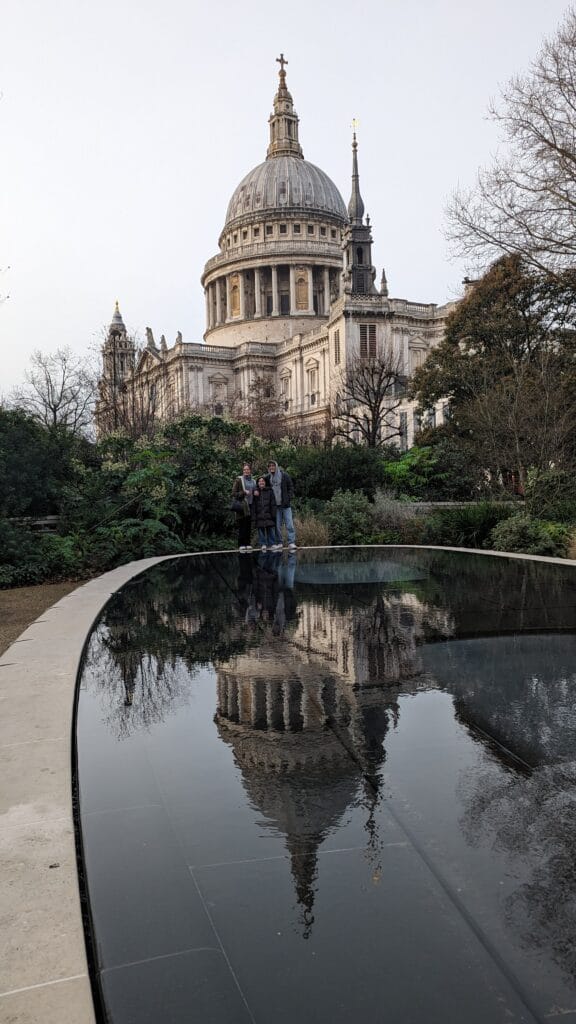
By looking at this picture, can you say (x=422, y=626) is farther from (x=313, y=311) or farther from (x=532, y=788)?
(x=313, y=311)

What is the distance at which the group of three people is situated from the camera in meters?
14.5

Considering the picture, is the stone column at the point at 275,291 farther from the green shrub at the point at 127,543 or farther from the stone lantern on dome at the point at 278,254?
the green shrub at the point at 127,543

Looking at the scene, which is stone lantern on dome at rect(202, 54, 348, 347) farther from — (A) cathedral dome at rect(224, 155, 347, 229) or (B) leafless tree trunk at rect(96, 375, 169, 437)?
(B) leafless tree trunk at rect(96, 375, 169, 437)

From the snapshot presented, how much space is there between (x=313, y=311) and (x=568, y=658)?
299 ft

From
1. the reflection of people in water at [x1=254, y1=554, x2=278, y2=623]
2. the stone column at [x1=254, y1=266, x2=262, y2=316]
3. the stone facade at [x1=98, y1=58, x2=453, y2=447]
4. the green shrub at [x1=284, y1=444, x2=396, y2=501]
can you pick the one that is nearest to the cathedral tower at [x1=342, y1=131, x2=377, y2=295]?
the stone facade at [x1=98, y1=58, x2=453, y2=447]

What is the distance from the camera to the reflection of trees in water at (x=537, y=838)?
2.13 m

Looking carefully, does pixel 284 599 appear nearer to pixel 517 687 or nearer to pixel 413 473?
pixel 517 687

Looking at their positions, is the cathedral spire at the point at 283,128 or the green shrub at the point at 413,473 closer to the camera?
the green shrub at the point at 413,473

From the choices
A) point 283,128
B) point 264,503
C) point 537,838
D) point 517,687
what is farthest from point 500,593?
point 283,128

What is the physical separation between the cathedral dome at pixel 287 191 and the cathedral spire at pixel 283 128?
156cm

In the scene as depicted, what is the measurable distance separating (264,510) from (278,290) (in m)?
83.7

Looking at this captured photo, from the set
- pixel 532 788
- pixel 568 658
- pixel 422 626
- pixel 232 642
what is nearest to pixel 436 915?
pixel 532 788

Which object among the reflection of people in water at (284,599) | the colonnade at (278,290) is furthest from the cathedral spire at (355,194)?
the reflection of people in water at (284,599)

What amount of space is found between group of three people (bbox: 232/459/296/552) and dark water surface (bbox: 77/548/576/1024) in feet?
28.0
